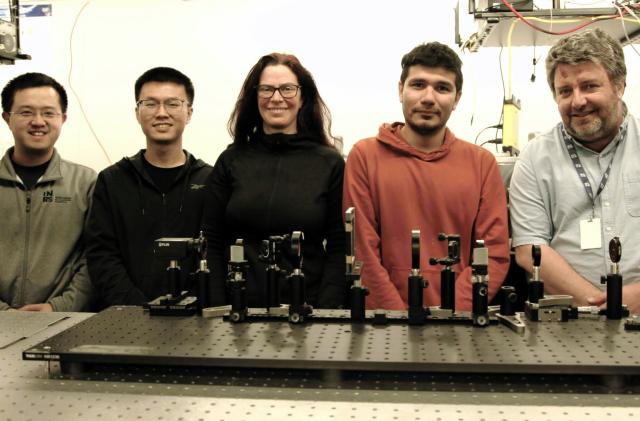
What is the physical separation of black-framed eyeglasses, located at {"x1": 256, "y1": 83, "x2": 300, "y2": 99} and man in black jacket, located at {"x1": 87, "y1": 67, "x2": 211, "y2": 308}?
45 cm

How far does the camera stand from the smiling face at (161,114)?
7.64 ft

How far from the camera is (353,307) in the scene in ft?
4.62

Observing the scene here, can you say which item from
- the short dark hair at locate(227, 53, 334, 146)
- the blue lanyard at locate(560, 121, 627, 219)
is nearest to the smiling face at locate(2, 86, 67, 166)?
the short dark hair at locate(227, 53, 334, 146)

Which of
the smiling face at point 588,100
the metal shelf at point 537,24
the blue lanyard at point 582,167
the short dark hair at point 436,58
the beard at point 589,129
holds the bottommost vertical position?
the blue lanyard at point 582,167

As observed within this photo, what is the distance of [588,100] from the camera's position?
196 cm

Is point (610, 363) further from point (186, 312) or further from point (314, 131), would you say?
point (314, 131)

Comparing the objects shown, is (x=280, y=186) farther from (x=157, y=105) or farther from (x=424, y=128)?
(x=157, y=105)

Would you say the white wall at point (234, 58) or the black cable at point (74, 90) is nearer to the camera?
the white wall at point (234, 58)

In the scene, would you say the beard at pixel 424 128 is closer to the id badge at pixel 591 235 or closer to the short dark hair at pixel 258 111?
the short dark hair at pixel 258 111

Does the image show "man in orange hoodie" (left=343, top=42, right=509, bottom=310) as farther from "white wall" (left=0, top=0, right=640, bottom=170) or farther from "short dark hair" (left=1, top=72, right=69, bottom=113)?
"white wall" (left=0, top=0, right=640, bottom=170)

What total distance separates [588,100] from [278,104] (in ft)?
3.35

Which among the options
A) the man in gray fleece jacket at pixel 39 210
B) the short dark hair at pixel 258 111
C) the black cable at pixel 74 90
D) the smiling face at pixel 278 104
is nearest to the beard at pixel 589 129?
the short dark hair at pixel 258 111

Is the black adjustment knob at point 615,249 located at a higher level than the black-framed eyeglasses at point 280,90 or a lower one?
lower

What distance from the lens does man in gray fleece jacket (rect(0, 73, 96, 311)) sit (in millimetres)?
2318
